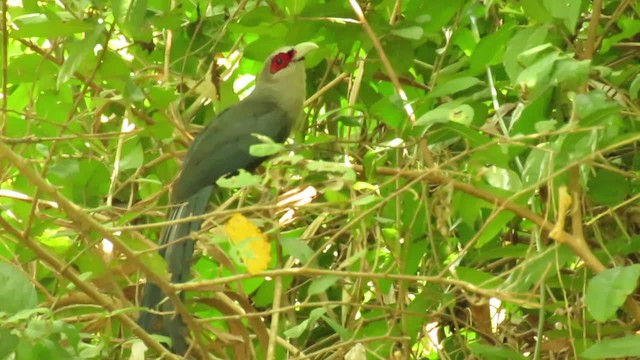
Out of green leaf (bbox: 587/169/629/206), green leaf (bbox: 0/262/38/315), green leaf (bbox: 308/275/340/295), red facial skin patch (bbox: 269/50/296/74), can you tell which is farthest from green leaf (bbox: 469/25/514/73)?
green leaf (bbox: 0/262/38/315)

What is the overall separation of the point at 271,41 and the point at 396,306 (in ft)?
1.89

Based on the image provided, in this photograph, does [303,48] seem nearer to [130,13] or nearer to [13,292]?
[130,13]

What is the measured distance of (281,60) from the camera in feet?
7.72

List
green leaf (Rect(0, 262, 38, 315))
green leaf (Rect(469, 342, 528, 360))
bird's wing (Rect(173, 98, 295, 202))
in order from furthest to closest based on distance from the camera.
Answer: bird's wing (Rect(173, 98, 295, 202)), green leaf (Rect(469, 342, 528, 360)), green leaf (Rect(0, 262, 38, 315))

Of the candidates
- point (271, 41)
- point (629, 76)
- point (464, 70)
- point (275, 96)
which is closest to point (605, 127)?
point (629, 76)

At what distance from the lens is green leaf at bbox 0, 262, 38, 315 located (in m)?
1.44

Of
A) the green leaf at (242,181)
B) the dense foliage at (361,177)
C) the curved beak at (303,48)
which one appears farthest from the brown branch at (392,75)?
the green leaf at (242,181)

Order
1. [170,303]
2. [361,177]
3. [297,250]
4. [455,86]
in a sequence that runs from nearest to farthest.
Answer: [297,250]
[455,86]
[170,303]
[361,177]

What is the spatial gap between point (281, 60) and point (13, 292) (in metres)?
1.03

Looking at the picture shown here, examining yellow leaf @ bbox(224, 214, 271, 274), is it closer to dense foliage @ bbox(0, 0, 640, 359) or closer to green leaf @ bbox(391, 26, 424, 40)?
dense foliage @ bbox(0, 0, 640, 359)

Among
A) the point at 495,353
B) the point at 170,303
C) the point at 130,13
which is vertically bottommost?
the point at 495,353

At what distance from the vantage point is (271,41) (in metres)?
2.24

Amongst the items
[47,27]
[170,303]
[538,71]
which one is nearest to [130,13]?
[47,27]

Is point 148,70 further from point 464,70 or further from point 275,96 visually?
point 464,70
